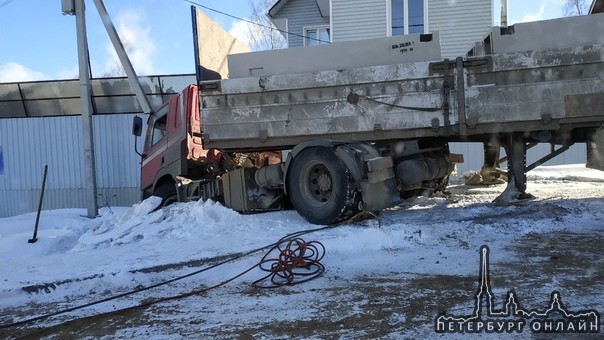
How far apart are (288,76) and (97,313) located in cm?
447

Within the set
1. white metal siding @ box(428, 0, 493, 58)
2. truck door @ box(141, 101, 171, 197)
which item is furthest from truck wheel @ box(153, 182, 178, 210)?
white metal siding @ box(428, 0, 493, 58)

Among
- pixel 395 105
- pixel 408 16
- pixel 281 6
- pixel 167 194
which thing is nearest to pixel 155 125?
pixel 167 194

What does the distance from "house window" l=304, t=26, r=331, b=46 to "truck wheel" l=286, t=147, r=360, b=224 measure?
13.9 metres

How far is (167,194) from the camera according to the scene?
950 cm

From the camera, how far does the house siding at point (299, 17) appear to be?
20172 mm

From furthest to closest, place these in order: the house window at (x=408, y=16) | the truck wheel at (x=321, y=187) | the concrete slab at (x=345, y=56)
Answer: the house window at (x=408, y=16) < the concrete slab at (x=345, y=56) < the truck wheel at (x=321, y=187)

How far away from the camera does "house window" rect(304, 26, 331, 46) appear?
20.1 metres

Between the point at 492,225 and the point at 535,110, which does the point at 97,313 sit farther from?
the point at 535,110

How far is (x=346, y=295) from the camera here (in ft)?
13.7

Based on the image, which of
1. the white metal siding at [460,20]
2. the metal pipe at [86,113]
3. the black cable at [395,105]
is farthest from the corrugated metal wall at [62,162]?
the black cable at [395,105]

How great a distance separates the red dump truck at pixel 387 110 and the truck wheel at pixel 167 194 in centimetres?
165

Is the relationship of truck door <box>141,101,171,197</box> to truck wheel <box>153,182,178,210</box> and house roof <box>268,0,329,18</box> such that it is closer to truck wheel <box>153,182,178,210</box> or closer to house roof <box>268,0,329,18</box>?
truck wheel <box>153,182,178,210</box>

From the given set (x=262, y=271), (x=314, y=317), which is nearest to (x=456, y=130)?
(x=262, y=271)

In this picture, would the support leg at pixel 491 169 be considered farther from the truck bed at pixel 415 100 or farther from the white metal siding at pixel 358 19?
the white metal siding at pixel 358 19
